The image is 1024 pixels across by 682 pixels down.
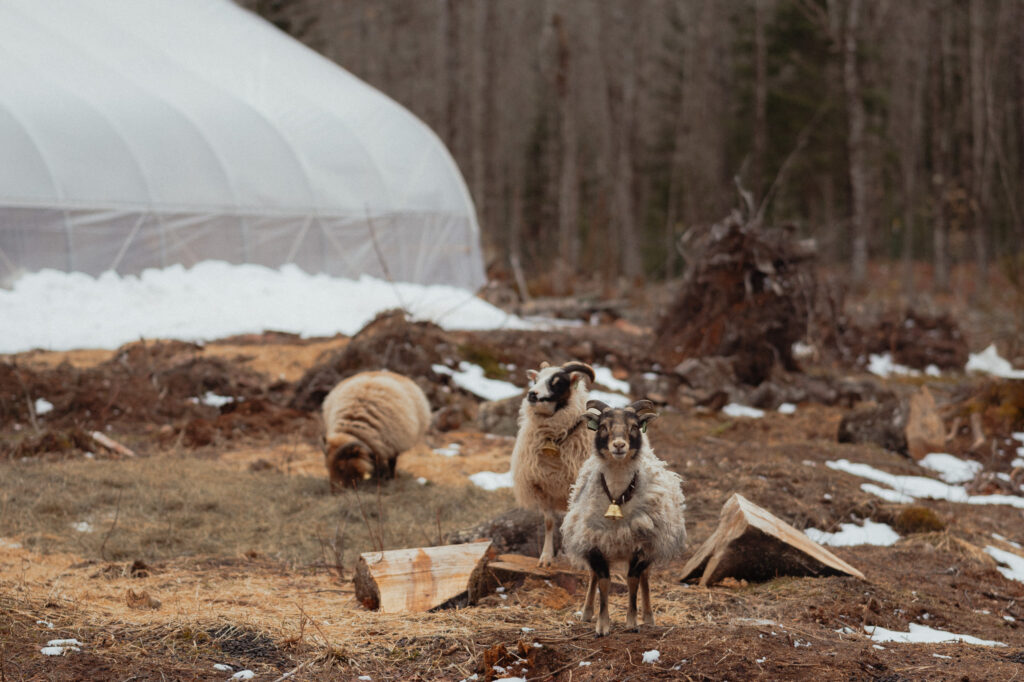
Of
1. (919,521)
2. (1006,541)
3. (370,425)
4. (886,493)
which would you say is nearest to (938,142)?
(886,493)

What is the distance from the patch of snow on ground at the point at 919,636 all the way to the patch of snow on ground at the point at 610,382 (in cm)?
732

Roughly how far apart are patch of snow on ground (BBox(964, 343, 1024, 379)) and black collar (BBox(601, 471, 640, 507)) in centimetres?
1004

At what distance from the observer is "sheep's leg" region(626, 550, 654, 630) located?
13.7 ft

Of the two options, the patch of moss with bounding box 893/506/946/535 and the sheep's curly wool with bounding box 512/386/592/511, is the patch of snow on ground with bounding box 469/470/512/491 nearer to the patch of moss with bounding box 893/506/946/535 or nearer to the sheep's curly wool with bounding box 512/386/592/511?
the sheep's curly wool with bounding box 512/386/592/511

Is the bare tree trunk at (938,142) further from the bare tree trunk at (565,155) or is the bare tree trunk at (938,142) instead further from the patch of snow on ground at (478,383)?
the patch of snow on ground at (478,383)

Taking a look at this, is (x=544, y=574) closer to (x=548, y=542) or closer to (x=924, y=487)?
(x=548, y=542)

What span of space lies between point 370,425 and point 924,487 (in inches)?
200

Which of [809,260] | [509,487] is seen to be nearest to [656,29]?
[809,260]

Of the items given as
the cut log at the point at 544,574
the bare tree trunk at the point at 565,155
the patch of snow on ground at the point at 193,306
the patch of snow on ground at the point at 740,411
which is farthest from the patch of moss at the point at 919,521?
the bare tree trunk at the point at 565,155

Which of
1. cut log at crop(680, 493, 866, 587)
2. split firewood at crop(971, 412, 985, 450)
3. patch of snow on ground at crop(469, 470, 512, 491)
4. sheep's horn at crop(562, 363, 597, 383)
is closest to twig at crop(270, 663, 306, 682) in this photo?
sheep's horn at crop(562, 363, 597, 383)

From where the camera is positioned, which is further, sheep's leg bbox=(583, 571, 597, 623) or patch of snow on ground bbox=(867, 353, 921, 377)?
patch of snow on ground bbox=(867, 353, 921, 377)

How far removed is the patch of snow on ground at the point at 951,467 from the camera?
902 centimetres

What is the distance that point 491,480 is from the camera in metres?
8.30

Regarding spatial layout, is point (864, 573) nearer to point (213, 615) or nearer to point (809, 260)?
point (213, 615)
